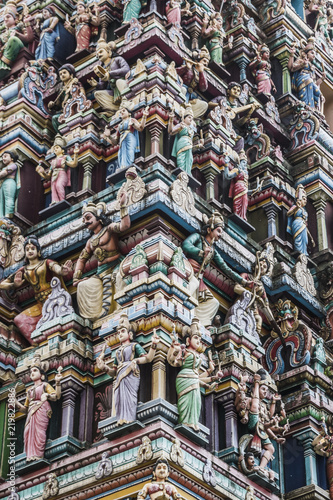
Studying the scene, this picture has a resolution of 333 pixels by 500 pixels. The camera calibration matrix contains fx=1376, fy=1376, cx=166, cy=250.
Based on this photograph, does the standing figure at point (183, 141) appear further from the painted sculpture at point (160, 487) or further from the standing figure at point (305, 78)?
the painted sculpture at point (160, 487)

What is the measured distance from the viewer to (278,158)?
109 ft

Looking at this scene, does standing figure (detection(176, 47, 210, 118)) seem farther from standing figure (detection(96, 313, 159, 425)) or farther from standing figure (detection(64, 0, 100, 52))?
standing figure (detection(96, 313, 159, 425))

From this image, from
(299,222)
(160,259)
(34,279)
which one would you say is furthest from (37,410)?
(299,222)

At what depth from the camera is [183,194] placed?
27328 mm

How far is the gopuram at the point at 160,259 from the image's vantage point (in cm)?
2445

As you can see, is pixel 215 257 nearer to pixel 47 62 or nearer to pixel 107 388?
pixel 107 388

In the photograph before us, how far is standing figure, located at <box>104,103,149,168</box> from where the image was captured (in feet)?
92.8

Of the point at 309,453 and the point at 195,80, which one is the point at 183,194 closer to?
the point at 195,80

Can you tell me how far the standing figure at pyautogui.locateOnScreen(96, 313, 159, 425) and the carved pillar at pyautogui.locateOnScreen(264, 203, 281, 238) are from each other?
7.33 meters

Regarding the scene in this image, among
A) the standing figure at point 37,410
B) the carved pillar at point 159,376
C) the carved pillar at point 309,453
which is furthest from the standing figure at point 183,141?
the carved pillar at point 309,453

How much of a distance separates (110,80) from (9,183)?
127 inches

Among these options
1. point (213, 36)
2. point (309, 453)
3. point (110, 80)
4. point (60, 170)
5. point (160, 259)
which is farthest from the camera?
point (213, 36)

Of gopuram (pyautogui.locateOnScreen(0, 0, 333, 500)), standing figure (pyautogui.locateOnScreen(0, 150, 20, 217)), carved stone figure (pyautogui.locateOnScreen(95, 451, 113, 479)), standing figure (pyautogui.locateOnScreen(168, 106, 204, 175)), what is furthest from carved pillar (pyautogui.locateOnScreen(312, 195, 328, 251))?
carved stone figure (pyautogui.locateOnScreen(95, 451, 113, 479))

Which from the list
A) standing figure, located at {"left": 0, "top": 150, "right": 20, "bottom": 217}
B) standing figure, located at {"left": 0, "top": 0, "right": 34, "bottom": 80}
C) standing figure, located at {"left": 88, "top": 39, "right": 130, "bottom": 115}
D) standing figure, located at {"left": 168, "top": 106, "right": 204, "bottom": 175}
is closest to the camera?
standing figure, located at {"left": 168, "top": 106, "right": 204, "bottom": 175}
